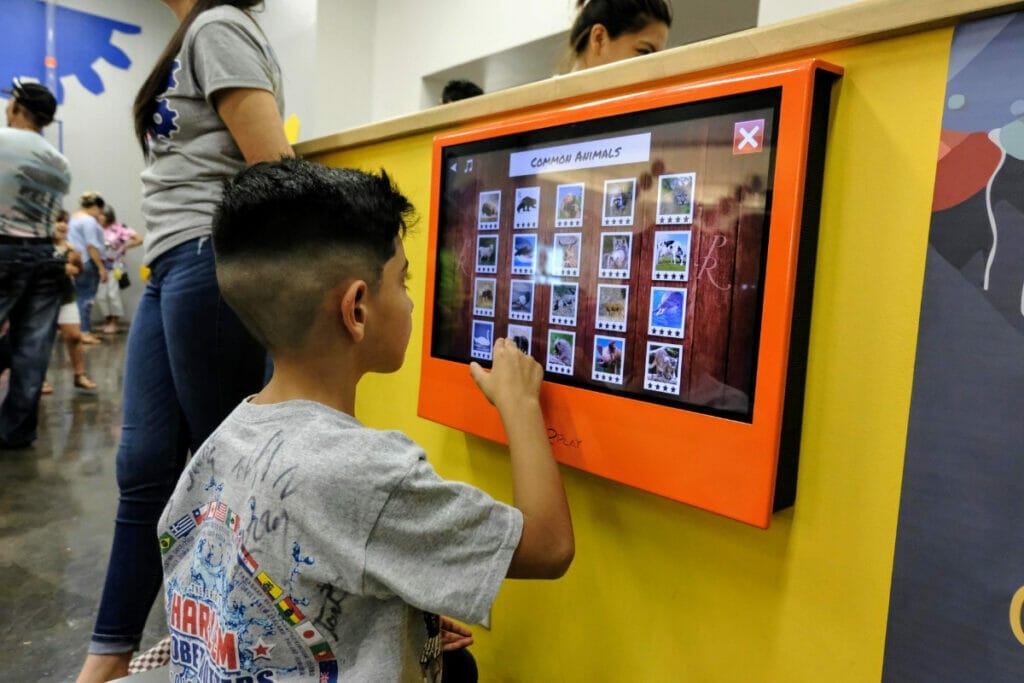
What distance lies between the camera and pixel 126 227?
6.84 metres

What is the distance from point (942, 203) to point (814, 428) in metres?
0.21

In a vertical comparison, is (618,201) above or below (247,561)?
above

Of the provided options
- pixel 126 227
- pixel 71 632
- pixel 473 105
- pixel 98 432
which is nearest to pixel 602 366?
pixel 473 105

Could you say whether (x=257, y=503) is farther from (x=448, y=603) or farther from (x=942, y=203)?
(x=942, y=203)

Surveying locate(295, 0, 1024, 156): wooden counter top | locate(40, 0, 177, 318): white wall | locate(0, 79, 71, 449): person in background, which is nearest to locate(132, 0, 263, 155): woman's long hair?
locate(295, 0, 1024, 156): wooden counter top

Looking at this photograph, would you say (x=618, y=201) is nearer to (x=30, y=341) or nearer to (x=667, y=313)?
(x=667, y=313)

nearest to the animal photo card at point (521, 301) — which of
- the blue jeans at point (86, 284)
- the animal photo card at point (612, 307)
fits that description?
the animal photo card at point (612, 307)

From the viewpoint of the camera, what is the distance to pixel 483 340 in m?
0.90

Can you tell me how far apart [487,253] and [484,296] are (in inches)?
2.1

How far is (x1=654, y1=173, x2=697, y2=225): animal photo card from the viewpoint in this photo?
2.14 ft

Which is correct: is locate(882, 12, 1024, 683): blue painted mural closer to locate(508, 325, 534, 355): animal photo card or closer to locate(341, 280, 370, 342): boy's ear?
locate(508, 325, 534, 355): animal photo card

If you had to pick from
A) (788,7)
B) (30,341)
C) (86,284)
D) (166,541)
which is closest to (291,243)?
(166,541)

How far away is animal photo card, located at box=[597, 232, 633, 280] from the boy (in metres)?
0.15

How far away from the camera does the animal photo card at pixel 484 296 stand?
88cm
